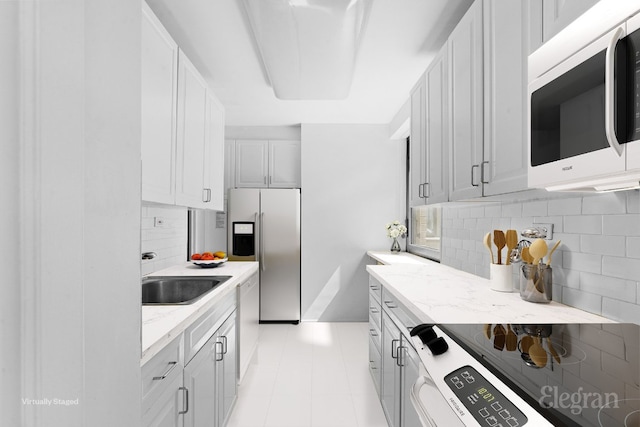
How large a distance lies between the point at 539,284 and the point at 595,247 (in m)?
0.26

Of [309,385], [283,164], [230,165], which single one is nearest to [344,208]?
[283,164]

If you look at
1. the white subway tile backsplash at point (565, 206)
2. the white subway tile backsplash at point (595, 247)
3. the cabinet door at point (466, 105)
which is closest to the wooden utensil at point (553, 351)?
the white subway tile backsplash at point (595, 247)

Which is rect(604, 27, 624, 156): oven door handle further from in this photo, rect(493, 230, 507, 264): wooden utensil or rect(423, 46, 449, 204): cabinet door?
rect(423, 46, 449, 204): cabinet door

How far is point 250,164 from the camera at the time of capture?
4.51 meters

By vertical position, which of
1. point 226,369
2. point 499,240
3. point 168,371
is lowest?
point 226,369

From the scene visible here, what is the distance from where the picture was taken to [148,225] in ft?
8.55

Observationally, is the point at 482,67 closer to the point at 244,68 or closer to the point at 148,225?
the point at 244,68

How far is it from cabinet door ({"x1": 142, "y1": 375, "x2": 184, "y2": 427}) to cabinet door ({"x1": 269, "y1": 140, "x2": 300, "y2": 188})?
3364 mm

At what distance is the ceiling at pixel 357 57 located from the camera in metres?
2.07

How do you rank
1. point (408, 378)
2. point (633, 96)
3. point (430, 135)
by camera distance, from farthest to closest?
point (430, 135), point (408, 378), point (633, 96)

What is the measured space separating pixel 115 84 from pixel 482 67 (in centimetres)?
162

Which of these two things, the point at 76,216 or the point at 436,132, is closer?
the point at 76,216

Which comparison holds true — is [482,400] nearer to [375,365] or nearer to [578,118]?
[578,118]

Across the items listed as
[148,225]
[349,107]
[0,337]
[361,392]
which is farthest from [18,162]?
[349,107]
